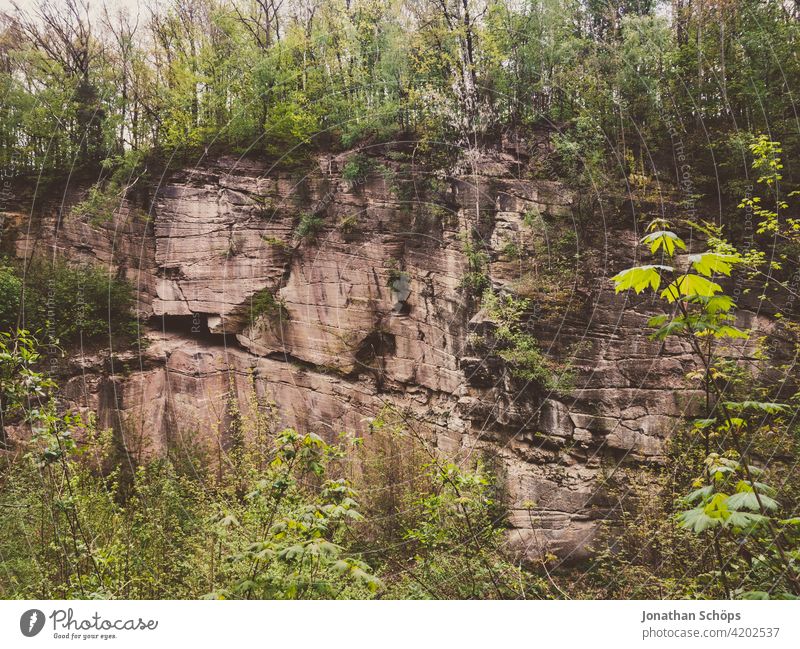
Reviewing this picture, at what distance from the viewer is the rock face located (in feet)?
19.7

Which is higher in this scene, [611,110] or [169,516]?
[611,110]

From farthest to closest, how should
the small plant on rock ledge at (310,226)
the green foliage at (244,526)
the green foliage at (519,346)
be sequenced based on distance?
the small plant on rock ledge at (310,226), the green foliage at (519,346), the green foliage at (244,526)

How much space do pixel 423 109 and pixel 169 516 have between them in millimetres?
6340

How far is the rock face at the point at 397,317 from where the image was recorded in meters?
6.01

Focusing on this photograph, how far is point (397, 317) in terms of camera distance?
6.37 m

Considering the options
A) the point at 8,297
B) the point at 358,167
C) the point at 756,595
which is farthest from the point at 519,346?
the point at 8,297

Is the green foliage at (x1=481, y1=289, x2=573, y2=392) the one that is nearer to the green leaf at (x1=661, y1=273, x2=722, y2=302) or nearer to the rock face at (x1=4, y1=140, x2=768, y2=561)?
the rock face at (x1=4, y1=140, x2=768, y2=561)

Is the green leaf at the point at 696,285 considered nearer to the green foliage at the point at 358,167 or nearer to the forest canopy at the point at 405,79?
the forest canopy at the point at 405,79

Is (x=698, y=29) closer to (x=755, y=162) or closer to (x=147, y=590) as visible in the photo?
(x=755, y=162)

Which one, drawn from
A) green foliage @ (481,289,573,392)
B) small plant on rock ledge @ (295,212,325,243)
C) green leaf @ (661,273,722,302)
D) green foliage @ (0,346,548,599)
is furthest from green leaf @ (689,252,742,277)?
small plant on rock ledge @ (295,212,325,243)

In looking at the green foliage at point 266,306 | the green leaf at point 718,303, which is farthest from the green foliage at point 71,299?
the green leaf at point 718,303

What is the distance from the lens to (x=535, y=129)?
6055mm

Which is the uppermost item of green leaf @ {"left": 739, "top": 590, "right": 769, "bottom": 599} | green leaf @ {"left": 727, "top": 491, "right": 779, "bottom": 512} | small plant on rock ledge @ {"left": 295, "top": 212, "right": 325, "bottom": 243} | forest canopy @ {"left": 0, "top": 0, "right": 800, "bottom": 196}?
forest canopy @ {"left": 0, "top": 0, "right": 800, "bottom": 196}

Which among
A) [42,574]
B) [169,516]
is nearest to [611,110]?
[169,516]
